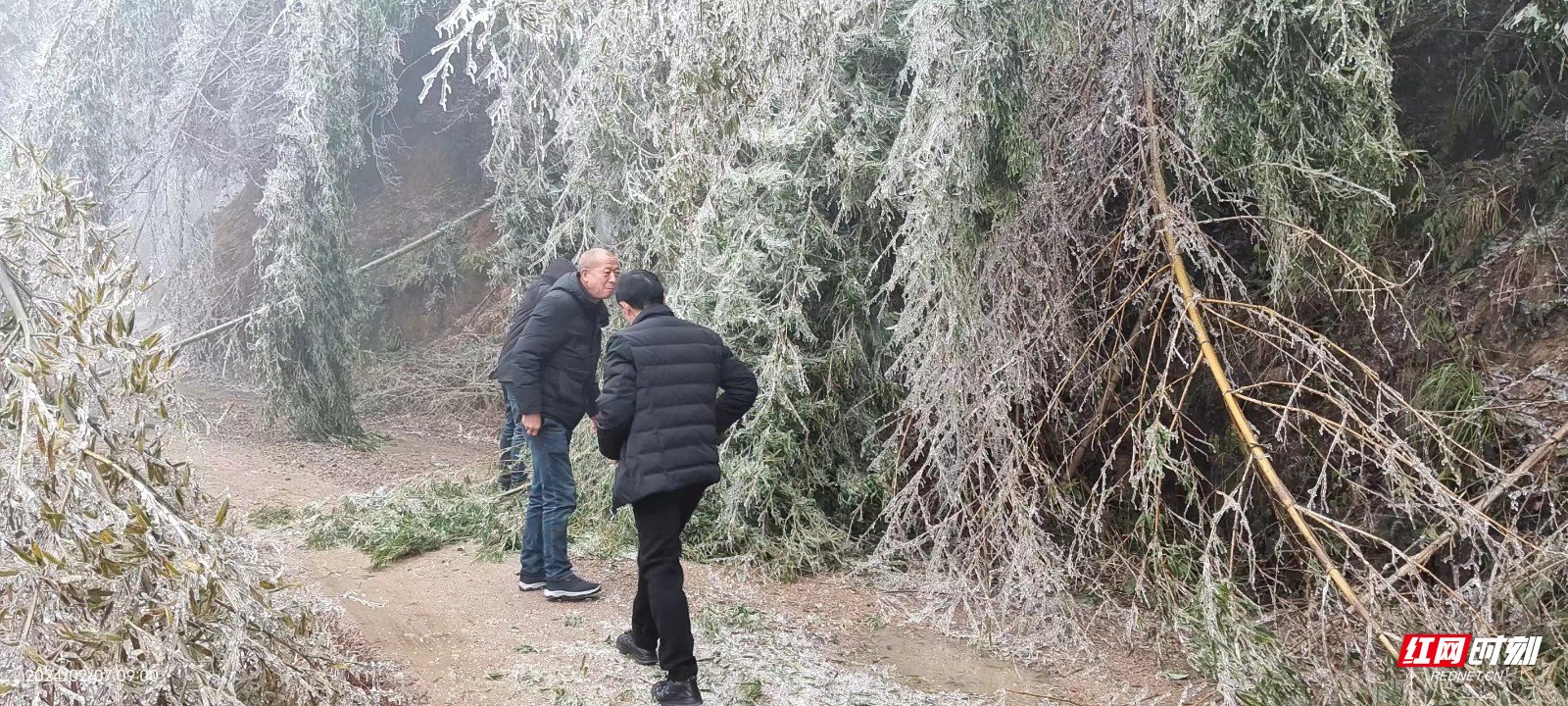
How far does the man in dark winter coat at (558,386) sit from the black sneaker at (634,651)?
67 centimetres

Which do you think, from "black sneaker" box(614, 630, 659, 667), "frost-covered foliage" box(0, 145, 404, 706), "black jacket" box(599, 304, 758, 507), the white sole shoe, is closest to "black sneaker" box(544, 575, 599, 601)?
the white sole shoe

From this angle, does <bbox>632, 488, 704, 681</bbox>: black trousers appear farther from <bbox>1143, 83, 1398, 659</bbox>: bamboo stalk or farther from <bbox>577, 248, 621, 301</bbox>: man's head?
<bbox>1143, 83, 1398, 659</bbox>: bamboo stalk

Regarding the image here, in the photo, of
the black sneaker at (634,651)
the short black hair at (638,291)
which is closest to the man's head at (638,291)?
the short black hair at (638,291)

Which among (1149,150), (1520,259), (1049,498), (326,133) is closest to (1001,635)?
(1049,498)

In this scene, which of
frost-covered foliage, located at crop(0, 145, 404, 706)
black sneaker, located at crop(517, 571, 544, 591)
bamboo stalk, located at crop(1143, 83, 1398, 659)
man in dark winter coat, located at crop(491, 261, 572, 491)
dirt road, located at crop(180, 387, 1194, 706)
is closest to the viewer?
frost-covered foliage, located at crop(0, 145, 404, 706)

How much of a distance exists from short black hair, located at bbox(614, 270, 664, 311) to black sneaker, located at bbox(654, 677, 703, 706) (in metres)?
1.32

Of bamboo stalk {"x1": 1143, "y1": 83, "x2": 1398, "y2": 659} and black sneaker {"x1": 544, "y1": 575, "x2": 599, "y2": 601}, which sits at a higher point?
bamboo stalk {"x1": 1143, "y1": 83, "x2": 1398, "y2": 659}

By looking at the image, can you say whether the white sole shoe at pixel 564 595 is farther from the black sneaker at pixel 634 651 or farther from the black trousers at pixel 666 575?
the black trousers at pixel 666 575

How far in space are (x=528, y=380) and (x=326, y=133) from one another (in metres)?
5.12

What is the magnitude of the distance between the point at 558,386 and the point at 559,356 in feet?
0.43

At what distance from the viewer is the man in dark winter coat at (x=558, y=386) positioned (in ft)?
15.2

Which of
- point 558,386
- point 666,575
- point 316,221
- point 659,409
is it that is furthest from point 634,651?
point 316,221

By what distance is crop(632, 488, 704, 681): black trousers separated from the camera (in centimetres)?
372

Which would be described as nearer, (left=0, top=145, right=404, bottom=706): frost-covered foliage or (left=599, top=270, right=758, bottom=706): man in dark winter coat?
(left=0, top=145, right=404, bottom=706): frost-covered foliage
